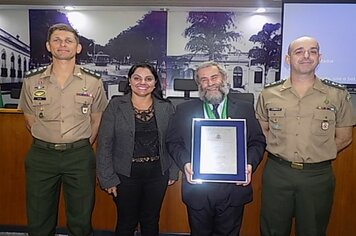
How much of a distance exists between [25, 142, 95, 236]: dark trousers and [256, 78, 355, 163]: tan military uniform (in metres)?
1.20

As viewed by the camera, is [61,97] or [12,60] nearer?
[61,97]

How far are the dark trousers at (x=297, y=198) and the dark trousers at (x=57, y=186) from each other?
116 cm

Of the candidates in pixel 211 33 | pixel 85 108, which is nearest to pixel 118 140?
pixel 85 108

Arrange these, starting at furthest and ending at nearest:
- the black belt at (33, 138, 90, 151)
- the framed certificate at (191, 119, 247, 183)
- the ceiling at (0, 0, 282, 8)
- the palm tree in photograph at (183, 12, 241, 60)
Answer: the palm tree in photograph at (183, 12, 241, 60)
the ceiling at (0, 0, 282, 8)
the black belt at (33, 138, 90, 151)
the framed certificate at (191, 119, 247, 183)

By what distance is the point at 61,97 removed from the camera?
8.09ft

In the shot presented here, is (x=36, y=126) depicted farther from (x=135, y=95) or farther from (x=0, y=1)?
(x=0, y=1)

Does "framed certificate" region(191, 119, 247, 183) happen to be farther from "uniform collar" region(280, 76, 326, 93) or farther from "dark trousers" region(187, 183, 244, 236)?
"uniform collar" region(280, 76, 326, 93)

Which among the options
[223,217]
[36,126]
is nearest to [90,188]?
[36,126]

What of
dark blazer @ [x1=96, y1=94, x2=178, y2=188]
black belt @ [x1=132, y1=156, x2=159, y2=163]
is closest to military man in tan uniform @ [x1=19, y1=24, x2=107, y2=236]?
dark blazer @ [x1=96, y1=94, x2=178, y2=188]

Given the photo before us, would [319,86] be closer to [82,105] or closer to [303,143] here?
[303,143]

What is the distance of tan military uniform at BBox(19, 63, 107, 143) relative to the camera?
2.44m

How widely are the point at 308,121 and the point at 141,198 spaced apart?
114cm

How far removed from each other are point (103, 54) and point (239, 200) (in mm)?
4751

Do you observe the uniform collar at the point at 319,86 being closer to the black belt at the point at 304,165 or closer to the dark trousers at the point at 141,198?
the black belt at the point at 304,165
